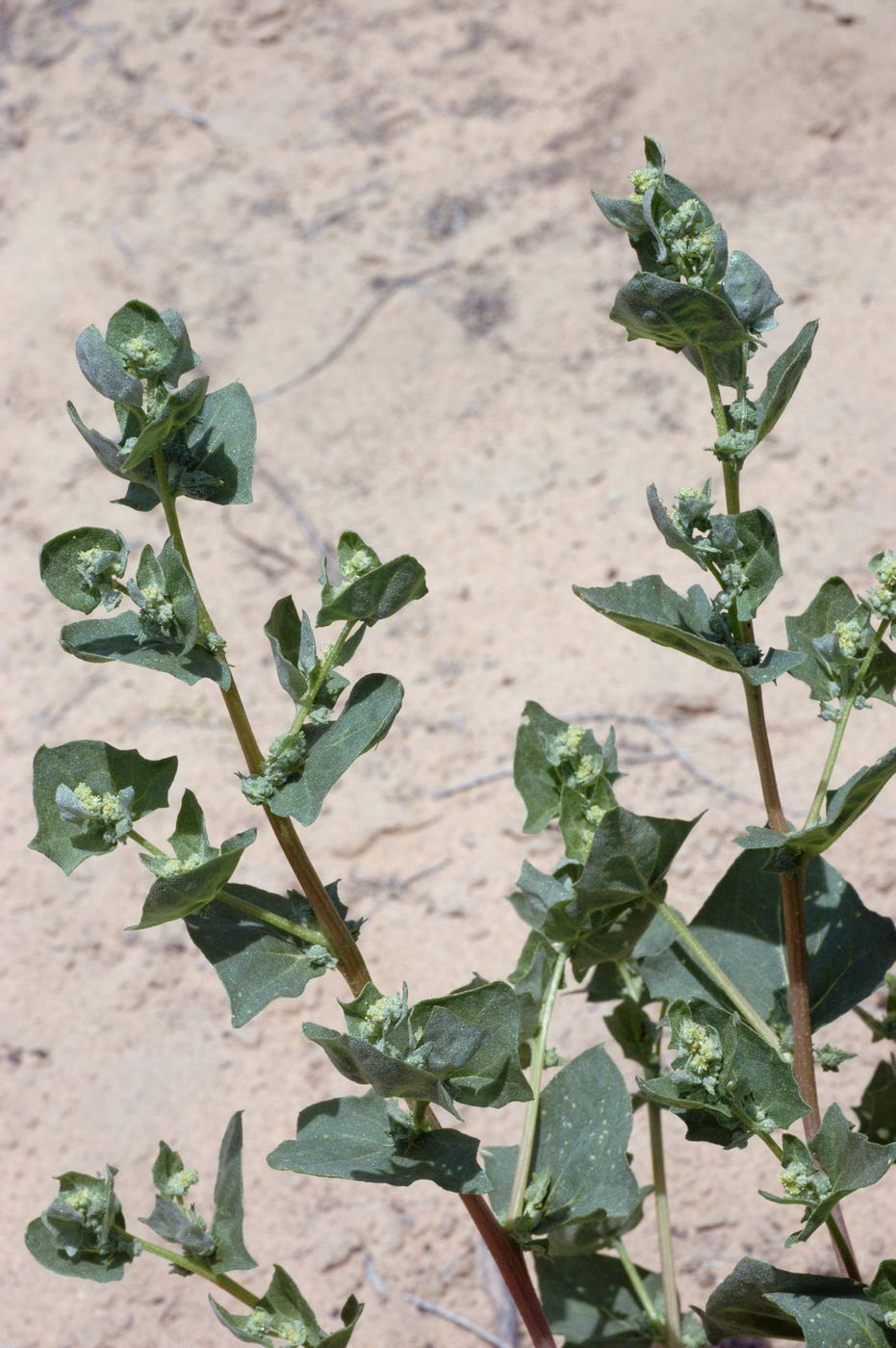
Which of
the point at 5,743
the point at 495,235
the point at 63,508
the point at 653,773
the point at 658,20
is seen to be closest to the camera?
the point at 653,773

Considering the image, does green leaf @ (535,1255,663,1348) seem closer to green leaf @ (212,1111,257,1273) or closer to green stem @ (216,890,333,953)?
green leaf @ (212,1111,257,1273)

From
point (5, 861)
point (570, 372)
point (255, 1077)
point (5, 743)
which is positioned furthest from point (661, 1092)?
point (570, 372)

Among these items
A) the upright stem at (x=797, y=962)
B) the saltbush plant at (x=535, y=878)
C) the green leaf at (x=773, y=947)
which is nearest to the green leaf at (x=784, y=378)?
the saltbush plant at (x=535, y=878)

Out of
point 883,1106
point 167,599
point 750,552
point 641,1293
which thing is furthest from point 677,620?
point 641,1293

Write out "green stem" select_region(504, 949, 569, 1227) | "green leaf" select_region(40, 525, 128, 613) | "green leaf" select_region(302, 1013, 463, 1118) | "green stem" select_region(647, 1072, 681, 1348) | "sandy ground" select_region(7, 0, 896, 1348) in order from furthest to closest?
"sandy ground" select_region(7, 0, 896, 1348) → "green stem" select_region(647, 1072, 681, 1348) → "green stem" select_region(504, 949, 569, 1227) → "green leaf" select_region(40, 525, 128, 613) → "green leaf" select_region(302, 1013, 463, 1118)

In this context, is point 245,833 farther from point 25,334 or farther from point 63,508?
point 25,334

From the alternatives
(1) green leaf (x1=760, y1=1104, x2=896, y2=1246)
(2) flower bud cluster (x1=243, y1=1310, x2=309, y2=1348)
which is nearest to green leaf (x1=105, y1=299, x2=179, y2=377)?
(1) green leaf (x1=760, y1=1104, x2=896, y2=1246)

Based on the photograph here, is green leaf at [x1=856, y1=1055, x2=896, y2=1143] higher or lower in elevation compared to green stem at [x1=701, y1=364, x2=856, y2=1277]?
lower

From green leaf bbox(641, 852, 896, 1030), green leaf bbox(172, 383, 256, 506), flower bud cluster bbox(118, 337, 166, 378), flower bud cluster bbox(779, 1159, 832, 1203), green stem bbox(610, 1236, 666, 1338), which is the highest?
flower bud cluster bbox(118, 337, 166, 378)

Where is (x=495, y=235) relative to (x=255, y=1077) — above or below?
above
